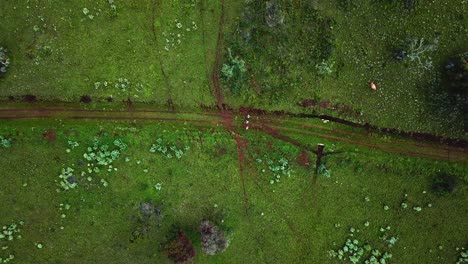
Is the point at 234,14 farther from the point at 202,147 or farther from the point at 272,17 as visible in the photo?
the point at 202,147

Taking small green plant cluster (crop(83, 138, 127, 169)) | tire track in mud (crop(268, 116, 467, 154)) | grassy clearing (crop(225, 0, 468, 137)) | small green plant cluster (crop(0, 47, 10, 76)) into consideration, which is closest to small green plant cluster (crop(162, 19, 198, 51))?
grassy clearing (crop(225, 0, 468, 137))

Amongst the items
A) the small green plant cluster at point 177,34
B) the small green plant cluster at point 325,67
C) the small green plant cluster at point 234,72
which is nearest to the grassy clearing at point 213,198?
the small green plant cluster at point 234,72

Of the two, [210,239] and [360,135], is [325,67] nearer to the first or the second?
[360,135]

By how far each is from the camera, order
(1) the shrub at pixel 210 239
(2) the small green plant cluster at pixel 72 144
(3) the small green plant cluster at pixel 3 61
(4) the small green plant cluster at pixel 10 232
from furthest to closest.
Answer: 1. (2) the small green plant cluster at pixel 72 144
2. (4) the small green plant cluster at pixel 10 232
3. (1) the shrub at pixel 210 239
4. (3) the small green plant cluster at pixel 3 61

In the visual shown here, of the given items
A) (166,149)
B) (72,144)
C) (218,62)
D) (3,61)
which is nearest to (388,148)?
(218,62)

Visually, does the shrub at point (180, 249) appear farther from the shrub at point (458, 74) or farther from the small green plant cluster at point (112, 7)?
the shrub at point (458, 74)

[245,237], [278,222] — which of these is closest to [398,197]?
[278,222]

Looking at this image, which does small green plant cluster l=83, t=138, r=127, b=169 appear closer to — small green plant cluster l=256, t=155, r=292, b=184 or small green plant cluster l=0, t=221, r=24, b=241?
small green plant cluster l=0, t=221, r=24, b=241
